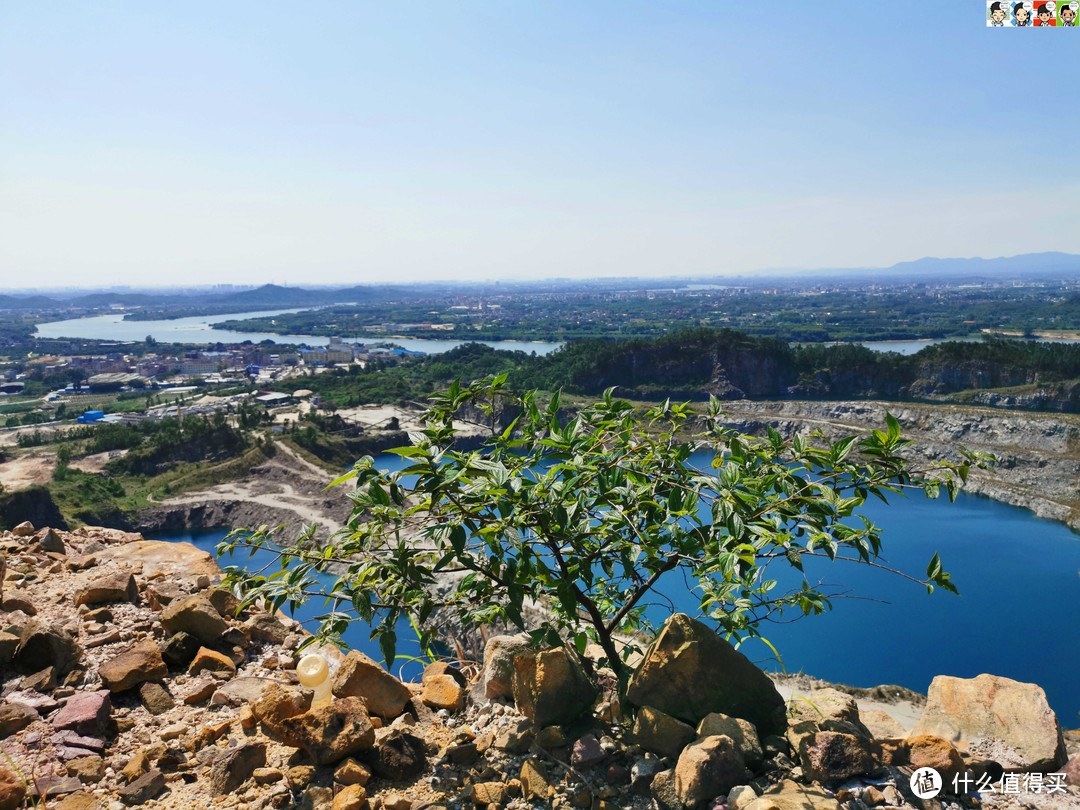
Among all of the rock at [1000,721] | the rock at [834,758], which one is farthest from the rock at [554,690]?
the rock at [1000,721]

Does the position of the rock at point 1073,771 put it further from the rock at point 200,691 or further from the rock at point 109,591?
the rock at point 109,591

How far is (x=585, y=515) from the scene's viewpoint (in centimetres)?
203

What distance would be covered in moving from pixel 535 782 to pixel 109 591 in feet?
8.55

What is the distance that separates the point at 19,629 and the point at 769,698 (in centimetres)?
308

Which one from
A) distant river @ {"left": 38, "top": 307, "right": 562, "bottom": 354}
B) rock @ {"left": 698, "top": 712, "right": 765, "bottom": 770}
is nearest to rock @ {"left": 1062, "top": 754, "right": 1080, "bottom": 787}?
rock @ {"left": 698, "top": 712, "right": 765, "bottom": 770}

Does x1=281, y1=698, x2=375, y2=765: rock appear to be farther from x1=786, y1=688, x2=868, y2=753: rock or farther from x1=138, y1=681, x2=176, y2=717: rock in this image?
x1=786, y1=688, x2=868, y2=753: rock

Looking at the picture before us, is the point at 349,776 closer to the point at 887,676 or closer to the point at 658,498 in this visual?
the point at 658,498

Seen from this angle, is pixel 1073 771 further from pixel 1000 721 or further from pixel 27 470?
pixel 27 470

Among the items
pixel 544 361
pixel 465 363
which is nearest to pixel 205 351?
pixel 465 363

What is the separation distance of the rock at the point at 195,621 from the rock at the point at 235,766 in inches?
40.3

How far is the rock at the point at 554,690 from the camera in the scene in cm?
225

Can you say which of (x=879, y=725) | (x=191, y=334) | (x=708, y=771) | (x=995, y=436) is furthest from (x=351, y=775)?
(x=191, y=334)

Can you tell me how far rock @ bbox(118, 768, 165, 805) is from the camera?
1.95m

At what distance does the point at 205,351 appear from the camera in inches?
3228
